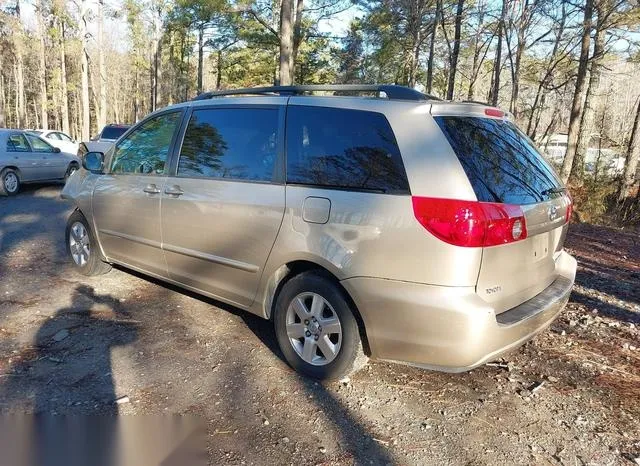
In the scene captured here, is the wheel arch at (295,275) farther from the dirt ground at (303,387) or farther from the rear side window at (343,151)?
the rear side window at (343,151)

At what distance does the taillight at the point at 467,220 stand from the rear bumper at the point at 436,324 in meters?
0.28

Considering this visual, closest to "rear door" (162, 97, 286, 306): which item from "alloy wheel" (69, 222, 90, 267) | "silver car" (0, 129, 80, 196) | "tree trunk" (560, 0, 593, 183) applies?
"alloy wheel" (69, 222, 90, 267)

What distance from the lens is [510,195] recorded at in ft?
9.29

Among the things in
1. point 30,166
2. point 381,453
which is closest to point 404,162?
point 381,453

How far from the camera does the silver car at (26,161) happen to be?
36.7 feet

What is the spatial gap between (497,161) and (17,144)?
1207 centimetres

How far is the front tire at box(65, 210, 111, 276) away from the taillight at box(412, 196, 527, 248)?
376cm

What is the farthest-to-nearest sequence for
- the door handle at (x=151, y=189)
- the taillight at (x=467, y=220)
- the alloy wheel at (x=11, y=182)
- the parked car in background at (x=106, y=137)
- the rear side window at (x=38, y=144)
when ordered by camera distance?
the parked car in background at (x=106, y=137), the rear side window at (x=38, y=144), the alloy wheel at (x=11, y=182), the door handle at (x=151, y=189), the taillight at (x=467, y=220)

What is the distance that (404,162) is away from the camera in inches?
112

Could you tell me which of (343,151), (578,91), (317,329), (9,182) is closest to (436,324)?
(317,329)

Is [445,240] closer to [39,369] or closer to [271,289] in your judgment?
[271,289]

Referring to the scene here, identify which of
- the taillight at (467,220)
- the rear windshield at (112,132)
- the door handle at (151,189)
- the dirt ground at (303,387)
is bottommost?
the dirt ground at (303,387)

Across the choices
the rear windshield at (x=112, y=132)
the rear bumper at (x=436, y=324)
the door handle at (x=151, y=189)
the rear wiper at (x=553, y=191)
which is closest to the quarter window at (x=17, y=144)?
the rear windshield at (x=112, y=132)

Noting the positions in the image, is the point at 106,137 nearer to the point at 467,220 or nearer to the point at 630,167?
the point at 630,167
